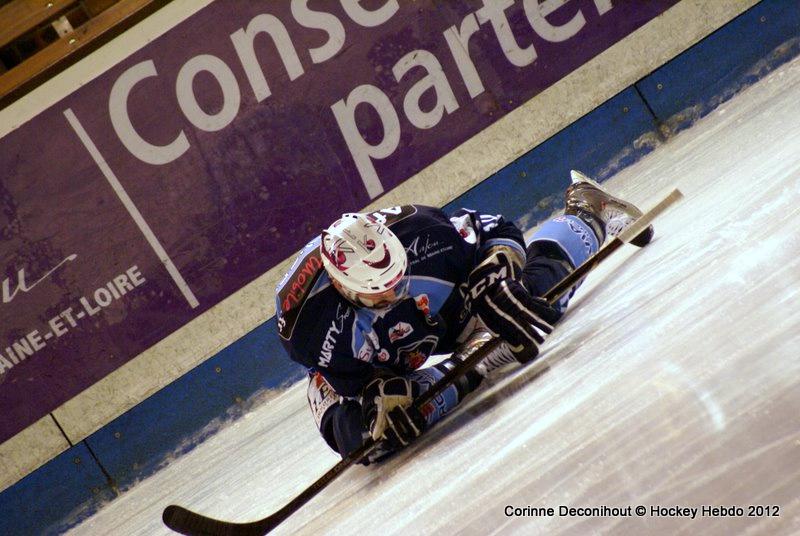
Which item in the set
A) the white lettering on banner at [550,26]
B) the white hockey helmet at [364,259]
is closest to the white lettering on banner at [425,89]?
the white lettering on banner at [550,26]

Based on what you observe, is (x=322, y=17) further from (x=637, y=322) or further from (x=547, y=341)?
(x=637, y=322)

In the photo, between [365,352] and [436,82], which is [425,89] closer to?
[436,82]

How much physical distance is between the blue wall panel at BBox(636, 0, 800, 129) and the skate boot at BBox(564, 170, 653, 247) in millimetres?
2628

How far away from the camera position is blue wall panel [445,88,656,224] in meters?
7.04

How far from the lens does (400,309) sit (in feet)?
12.7

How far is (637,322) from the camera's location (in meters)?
2.96

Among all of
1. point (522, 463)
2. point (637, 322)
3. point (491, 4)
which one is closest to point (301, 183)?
point (491, 4)

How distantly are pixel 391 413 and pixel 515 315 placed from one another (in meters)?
0.53

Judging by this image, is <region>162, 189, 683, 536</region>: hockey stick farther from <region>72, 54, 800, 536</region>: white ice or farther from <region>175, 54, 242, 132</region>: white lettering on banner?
<region>175, 54, 242, 132</region>: white lettering on banner

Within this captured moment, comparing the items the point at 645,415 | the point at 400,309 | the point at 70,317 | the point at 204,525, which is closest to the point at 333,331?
the point at 400,309

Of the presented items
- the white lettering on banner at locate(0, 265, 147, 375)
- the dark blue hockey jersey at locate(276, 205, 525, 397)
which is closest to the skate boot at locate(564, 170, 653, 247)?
the dark blue hockey jersey at locate(276, 205, 525, 397)

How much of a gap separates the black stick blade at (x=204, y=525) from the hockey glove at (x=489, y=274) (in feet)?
3.27

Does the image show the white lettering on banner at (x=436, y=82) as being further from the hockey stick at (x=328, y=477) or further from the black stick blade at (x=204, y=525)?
the black stick blade at (x=204, y=525)

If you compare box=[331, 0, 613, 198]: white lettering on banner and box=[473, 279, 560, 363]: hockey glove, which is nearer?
box=[473, 279, 560, 363]: hockey glove
